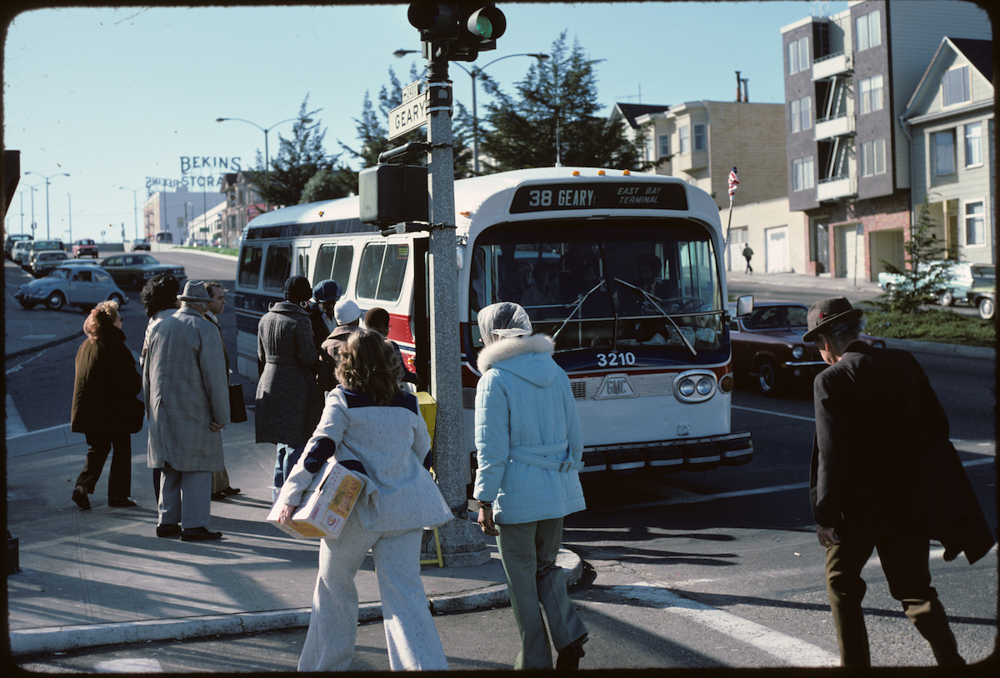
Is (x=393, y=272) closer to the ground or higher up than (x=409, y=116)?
closer to the ground

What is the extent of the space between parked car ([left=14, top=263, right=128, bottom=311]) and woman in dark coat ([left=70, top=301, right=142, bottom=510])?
30869 mm

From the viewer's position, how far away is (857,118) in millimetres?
47344

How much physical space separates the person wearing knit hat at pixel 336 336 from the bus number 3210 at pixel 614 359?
7.24 feet

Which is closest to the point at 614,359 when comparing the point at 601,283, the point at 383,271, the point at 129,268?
the point at 601,283

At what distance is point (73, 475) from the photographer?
32.0 ft

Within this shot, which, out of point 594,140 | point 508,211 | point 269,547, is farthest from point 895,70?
point 269,547

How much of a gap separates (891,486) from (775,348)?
11.5 meters

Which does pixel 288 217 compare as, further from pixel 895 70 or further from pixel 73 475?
pixel 895 70

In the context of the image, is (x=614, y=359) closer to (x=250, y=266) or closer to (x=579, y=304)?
(x=579, y=304)

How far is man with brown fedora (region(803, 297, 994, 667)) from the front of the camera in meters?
4.19

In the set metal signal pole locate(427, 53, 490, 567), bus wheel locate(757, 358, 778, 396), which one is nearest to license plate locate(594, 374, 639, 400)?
metal signal pole locate(427, 53, 490, 567)

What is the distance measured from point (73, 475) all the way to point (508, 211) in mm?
5247

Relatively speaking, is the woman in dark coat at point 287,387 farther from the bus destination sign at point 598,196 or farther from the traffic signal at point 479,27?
the traffic signal at point 479,27

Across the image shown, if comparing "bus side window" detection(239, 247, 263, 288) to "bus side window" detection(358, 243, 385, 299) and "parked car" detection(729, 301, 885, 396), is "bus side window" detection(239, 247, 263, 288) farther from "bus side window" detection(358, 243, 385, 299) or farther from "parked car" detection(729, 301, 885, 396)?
"parked car" detection(729, 301, 885, 396)
